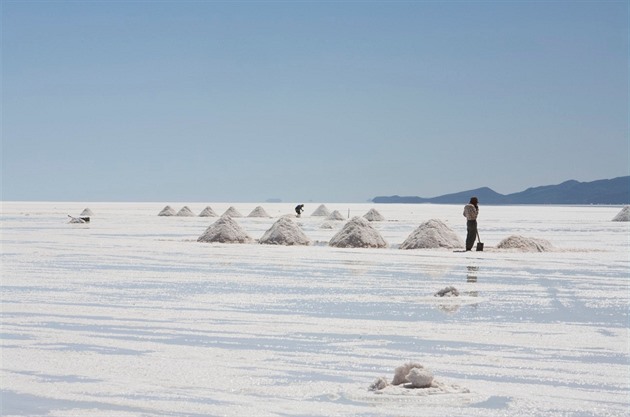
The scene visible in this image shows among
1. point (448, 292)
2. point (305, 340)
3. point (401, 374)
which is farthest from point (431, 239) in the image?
point (401, 374)

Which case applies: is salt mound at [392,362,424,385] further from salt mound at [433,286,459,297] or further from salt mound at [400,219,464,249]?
salt mound at [400,219,464,249]

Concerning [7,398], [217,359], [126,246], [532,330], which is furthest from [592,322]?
[126,246]

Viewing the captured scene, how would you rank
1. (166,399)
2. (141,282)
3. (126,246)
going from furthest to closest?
(126,246)
(141,282)
(166,399)

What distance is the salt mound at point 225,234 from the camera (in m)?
22.4

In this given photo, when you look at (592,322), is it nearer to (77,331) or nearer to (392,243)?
(77,331)

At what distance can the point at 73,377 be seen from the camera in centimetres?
561

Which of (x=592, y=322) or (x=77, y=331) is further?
(x=592, y=322)

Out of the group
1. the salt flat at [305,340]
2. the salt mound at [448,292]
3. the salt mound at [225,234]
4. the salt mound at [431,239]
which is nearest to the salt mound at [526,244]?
the salt mound at [431,239]

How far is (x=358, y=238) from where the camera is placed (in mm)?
21000

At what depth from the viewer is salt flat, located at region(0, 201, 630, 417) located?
5.01m

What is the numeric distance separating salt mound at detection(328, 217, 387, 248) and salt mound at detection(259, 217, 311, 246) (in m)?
0.86

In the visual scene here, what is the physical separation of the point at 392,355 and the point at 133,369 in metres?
1.80

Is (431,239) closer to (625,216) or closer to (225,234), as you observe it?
(225,234)

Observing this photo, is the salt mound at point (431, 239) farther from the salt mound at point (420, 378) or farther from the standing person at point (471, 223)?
the salt mound at point (420, 378)
